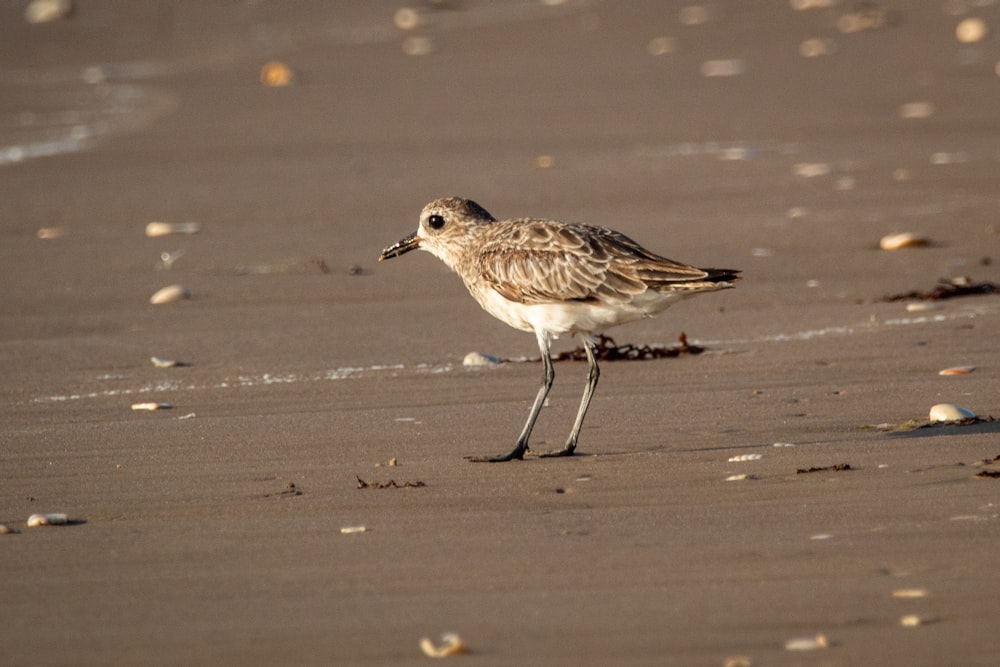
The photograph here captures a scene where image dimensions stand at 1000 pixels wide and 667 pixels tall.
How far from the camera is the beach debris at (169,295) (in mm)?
9484

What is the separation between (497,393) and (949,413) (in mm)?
2181

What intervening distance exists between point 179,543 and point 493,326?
388cm

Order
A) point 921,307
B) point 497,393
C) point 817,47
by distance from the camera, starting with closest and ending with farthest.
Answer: point 497,393
point 921,307
point 817,47

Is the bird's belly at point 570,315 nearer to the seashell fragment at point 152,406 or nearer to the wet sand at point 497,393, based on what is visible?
the wet sand at point 497,393

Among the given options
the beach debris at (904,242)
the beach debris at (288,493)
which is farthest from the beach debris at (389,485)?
the beach debris at (904,242)

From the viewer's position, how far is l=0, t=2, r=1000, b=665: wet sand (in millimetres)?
4406

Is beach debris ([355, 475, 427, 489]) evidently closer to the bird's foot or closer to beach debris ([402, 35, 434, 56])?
the bird's foot

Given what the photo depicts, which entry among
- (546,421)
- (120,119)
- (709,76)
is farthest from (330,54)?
(546,421)

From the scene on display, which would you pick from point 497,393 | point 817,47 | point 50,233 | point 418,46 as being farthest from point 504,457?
point 418,46

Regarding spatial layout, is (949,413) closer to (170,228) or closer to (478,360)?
(478,360)

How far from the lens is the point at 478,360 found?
799cm

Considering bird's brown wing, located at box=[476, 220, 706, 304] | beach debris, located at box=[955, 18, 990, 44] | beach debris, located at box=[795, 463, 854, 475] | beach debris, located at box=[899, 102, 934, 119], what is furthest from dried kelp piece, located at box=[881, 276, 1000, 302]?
beach debris, located at box=[955, 18, 990, 44]

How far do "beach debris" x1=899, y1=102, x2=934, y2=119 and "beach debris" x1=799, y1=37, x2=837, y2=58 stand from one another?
3.60 metres

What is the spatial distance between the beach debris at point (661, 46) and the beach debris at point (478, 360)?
1281 centimetres
